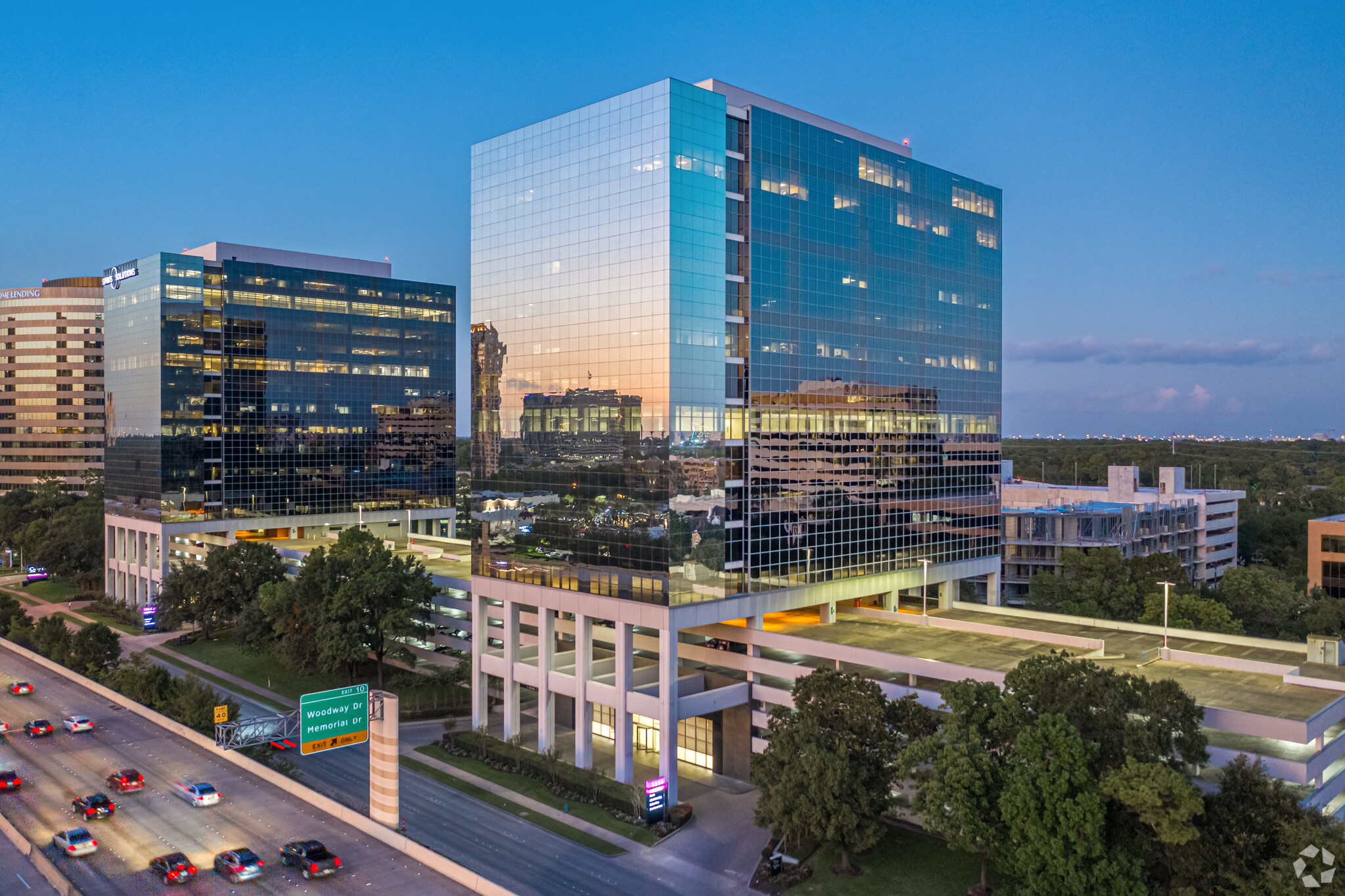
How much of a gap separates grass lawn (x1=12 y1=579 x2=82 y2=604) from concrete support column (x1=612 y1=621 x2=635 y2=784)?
119867 mm

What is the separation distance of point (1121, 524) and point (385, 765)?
367 feet

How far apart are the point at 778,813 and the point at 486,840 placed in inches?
767

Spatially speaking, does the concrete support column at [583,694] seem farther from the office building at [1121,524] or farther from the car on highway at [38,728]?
the office building at [1121,524]

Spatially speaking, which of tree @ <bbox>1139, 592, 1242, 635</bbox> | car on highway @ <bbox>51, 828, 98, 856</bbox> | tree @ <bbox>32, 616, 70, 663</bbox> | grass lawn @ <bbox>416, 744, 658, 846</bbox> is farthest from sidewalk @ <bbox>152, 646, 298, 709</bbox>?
tree @ <bbox>1139, 592, 1242, 635</bbox>

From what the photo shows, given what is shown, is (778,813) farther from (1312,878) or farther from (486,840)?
(1312,878)

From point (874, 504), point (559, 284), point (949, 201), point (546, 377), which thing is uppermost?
point (949, 201)

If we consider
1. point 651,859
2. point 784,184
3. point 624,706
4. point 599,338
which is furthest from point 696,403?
point 651,859

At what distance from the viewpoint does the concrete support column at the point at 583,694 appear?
70.3 metres

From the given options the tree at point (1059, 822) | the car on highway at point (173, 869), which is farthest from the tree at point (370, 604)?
the tree at point (1059, 822)

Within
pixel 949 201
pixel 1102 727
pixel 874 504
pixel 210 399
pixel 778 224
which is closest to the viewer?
pixel 1102 727

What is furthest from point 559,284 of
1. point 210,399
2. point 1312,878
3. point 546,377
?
point 210,399

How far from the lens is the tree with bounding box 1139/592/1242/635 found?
3056 inches

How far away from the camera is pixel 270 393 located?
455 feet

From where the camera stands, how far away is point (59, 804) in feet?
201
